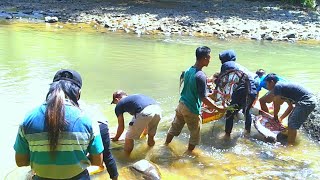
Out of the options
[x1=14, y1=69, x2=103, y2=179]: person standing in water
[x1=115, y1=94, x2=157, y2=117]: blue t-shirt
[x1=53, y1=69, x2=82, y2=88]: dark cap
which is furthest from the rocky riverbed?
[x1=14, y1=69, x2=103, y2=179]: person standing in water

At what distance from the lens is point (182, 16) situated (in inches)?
961

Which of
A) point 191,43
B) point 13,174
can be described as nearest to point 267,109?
point 13,174

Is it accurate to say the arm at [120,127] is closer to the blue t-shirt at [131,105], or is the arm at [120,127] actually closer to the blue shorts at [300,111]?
the blue t-shirt at [131,105]

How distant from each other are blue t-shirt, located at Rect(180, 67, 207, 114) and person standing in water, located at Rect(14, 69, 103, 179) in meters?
2.88

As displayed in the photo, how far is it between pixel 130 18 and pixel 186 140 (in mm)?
17388

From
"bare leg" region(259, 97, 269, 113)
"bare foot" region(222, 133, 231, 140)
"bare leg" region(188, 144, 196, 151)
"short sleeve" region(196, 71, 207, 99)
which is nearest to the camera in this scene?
"short sleeve" region(196, 71, 207, 99)

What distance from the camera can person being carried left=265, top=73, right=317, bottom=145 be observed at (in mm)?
6839

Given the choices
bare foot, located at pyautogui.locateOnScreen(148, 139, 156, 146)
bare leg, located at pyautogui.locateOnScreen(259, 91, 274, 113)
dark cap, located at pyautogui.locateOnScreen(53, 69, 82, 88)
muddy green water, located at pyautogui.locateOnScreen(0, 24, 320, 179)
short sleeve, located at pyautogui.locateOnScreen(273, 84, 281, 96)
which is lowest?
muddy green water, located at pyautogui.locateOnScreen(0, 24, 320, 179)

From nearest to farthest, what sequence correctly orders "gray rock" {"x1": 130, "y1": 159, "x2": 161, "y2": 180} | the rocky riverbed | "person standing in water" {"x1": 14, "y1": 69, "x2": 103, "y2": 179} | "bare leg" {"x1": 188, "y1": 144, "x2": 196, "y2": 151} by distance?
"person standing in water" {"x1": 14, "y1": 69, "x2": 103, "y2": 179} < "gray rock" {"x1": 130, "y1": 159, "x2": 161, "y2": 180} < "bare leg" {"x1": 188, "y1": 144, "x2": 196, "y2": 151} < the rocky riverbed

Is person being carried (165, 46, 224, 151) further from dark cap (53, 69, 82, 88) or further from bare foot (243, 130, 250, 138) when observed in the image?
dark cap (53, 69, 82, 88)

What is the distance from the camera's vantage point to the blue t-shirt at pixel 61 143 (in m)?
2.78

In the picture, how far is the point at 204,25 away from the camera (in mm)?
22484

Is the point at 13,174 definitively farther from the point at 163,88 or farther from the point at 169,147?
the point at 163,88

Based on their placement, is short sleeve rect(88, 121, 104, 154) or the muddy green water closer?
short sleeve rect(88, 121, 104, 154)
